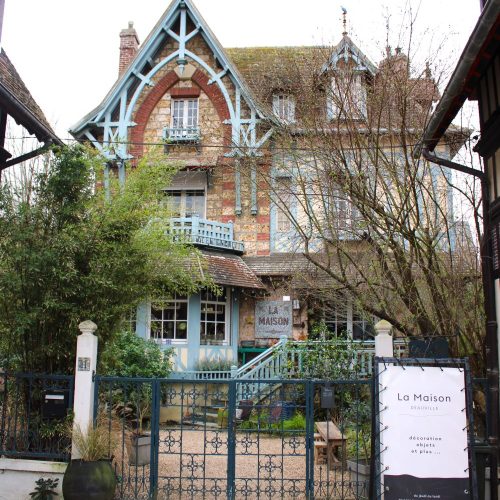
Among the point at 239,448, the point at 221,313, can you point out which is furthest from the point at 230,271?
the point at 239,448

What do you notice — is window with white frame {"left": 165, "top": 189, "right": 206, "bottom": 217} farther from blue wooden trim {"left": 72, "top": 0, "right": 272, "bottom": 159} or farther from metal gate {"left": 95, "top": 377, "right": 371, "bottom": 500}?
metal gate {"left": 95, "top": 377, "right": 371, "bottom": 500}

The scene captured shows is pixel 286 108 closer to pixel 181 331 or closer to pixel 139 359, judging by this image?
pixel 139 359

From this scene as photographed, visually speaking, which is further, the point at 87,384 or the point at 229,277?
the point at 229,277

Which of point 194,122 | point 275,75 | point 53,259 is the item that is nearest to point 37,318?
point 53,259

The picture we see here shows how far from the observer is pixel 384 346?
6.42 meters

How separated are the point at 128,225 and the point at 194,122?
10.2 meters

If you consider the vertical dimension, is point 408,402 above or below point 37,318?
below

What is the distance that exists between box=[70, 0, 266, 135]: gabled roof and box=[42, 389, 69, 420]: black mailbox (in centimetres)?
1126

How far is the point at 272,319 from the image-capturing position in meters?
16.2

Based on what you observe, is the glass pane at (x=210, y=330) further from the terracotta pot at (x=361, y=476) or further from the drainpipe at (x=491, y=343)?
the drainpipe at (x=491, y=343)

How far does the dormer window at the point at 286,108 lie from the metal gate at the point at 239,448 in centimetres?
488

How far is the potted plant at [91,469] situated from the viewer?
6230 mm

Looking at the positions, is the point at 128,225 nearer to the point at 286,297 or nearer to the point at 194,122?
the point at 286,297

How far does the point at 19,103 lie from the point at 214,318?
916cm
